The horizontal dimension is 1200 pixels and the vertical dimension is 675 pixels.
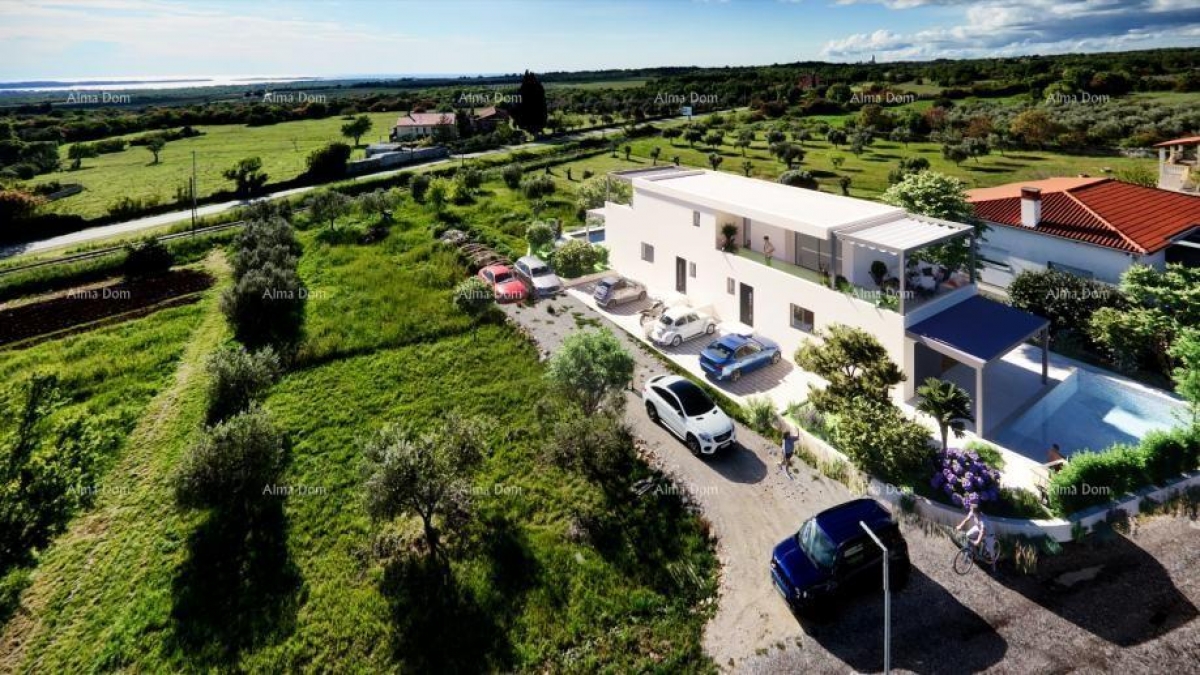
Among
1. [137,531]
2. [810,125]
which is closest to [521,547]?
[137,531]

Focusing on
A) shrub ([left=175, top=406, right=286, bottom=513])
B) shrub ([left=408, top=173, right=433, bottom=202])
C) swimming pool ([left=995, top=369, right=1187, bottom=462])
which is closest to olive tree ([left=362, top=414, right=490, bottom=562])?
shrub ([left=175, top=406, right=286, bottom=513])

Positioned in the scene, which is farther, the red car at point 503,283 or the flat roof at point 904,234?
the red car at point 503,283

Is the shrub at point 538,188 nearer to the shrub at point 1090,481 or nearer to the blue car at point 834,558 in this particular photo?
the blue car at point 834,558

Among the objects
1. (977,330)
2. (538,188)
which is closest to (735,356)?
(977,330)

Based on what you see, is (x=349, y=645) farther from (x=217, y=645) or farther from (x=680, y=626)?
(x=680, y=626)

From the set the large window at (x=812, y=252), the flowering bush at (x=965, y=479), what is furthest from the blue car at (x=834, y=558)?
the large window at (x=812, y=252)

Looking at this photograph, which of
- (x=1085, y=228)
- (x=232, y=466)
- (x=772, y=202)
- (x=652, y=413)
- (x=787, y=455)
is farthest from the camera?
(x=772, y=202)

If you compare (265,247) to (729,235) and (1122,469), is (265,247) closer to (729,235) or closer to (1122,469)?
A: (729,235)

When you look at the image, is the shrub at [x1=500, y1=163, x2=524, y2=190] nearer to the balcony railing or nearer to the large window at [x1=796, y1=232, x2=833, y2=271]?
the balcony railing
